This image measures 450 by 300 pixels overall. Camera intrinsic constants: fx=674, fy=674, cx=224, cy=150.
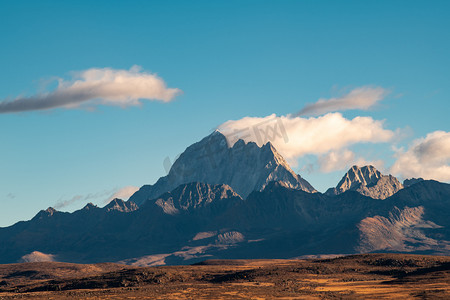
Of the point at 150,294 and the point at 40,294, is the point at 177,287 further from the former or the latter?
the point at 40,294

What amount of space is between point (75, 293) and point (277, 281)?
2226 inches

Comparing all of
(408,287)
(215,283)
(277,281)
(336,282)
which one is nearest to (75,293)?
A: (215,283)

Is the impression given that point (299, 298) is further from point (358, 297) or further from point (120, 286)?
point (120, 286)

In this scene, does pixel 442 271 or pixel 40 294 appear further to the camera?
pixel 442 271

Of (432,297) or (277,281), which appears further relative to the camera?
(277,281)

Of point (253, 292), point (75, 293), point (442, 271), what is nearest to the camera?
point (253, 292)

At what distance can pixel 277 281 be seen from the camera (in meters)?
193

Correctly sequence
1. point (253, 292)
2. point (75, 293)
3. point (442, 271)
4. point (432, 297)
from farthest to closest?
point (442, 271)
point (75, 293)
point (253, 292)
point (432, 297)

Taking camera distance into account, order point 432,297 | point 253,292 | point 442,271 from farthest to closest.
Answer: point 442,271 < point 253,292 < point 432,297

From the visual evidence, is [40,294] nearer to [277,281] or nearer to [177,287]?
[177,287]

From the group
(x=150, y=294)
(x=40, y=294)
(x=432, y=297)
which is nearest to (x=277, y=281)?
(x=150, y=294)

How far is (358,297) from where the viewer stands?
15325 cm

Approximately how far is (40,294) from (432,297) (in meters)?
103

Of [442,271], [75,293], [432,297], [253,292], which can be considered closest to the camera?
[432,297]
